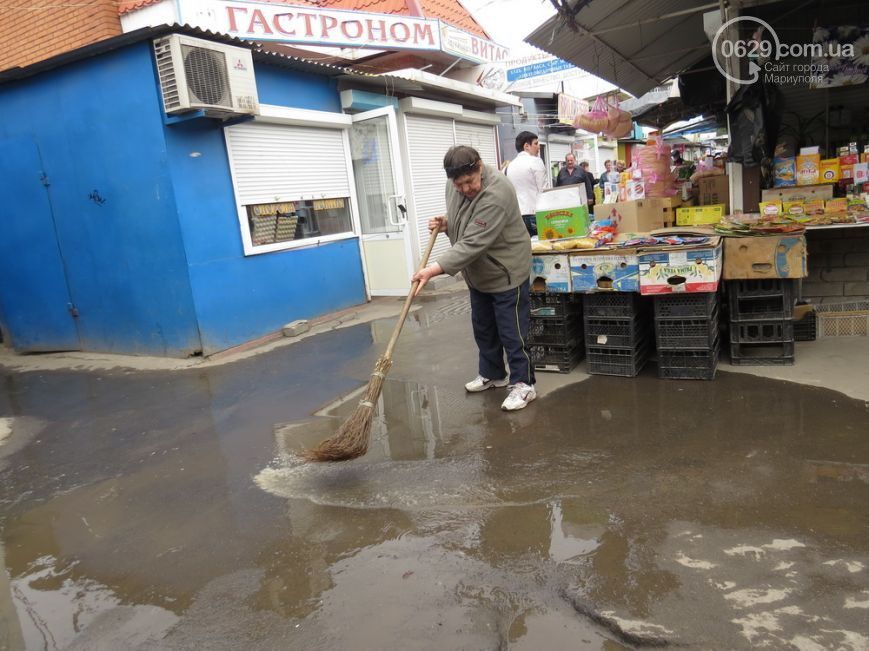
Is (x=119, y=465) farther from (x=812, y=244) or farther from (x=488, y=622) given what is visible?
(x=812, y=244)

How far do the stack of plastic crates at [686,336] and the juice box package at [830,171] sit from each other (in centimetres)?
210

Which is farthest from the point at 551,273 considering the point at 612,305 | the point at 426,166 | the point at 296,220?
the point at 426,166

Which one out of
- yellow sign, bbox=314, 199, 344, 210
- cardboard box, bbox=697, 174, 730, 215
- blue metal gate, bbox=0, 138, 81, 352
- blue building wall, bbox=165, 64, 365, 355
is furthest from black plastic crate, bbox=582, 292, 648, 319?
blue metal gate, bbox=0, 138, 81, 352

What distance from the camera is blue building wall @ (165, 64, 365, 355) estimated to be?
22.5ft

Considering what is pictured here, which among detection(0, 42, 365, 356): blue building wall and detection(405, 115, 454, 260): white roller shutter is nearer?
detection(0, 42, 365, 356): blue building wall

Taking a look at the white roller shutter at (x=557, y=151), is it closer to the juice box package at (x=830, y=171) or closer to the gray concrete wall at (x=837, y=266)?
the juice box package at (x=830, y=171)

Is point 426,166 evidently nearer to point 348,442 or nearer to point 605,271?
point 605,271

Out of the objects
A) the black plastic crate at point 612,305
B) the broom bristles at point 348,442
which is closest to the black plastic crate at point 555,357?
the black plastic crate at point 612,305

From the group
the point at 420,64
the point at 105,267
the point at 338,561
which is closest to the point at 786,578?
the point at 338,561

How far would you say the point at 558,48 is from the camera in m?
7.66

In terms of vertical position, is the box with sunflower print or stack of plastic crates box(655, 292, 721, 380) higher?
the box with sunflower print

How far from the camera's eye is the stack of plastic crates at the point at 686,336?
15.5ft

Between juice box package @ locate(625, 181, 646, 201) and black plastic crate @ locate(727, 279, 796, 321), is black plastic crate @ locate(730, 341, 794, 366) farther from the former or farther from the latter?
juice box package @ locate(625, 181, 646, 201)

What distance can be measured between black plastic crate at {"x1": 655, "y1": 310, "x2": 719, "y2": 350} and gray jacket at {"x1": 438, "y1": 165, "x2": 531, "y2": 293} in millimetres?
1176
